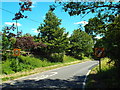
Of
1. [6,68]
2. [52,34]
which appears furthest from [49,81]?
[52,34]

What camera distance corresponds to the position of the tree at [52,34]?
24.0 m

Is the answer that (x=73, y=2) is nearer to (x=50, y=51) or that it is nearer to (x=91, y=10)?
(x=91, y=10)

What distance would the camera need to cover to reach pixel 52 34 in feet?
78.7

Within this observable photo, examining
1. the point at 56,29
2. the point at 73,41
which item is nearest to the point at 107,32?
the point at 56,29

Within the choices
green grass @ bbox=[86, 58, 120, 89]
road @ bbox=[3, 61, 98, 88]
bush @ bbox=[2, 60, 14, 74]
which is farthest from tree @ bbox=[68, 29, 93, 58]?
green grass @ bbox=[86, 58, 120, 89]

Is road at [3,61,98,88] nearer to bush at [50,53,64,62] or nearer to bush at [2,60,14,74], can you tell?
bush at [2,60,14,74]

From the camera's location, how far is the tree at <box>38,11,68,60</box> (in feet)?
78.6

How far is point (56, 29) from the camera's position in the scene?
25203 mm

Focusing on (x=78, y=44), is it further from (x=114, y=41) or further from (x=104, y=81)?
(x=104, y=81)

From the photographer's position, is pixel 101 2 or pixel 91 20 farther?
pixel 91 20

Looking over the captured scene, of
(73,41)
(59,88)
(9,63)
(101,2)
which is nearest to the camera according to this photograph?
(101,2)

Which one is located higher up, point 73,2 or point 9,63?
point 73,2

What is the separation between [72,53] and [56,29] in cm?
1758

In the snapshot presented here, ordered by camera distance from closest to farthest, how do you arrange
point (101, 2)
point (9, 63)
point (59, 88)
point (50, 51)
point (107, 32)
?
point (101, 2)
point (59, 88)
point (107, 32)
point (9, 63)
point (50, 51)
